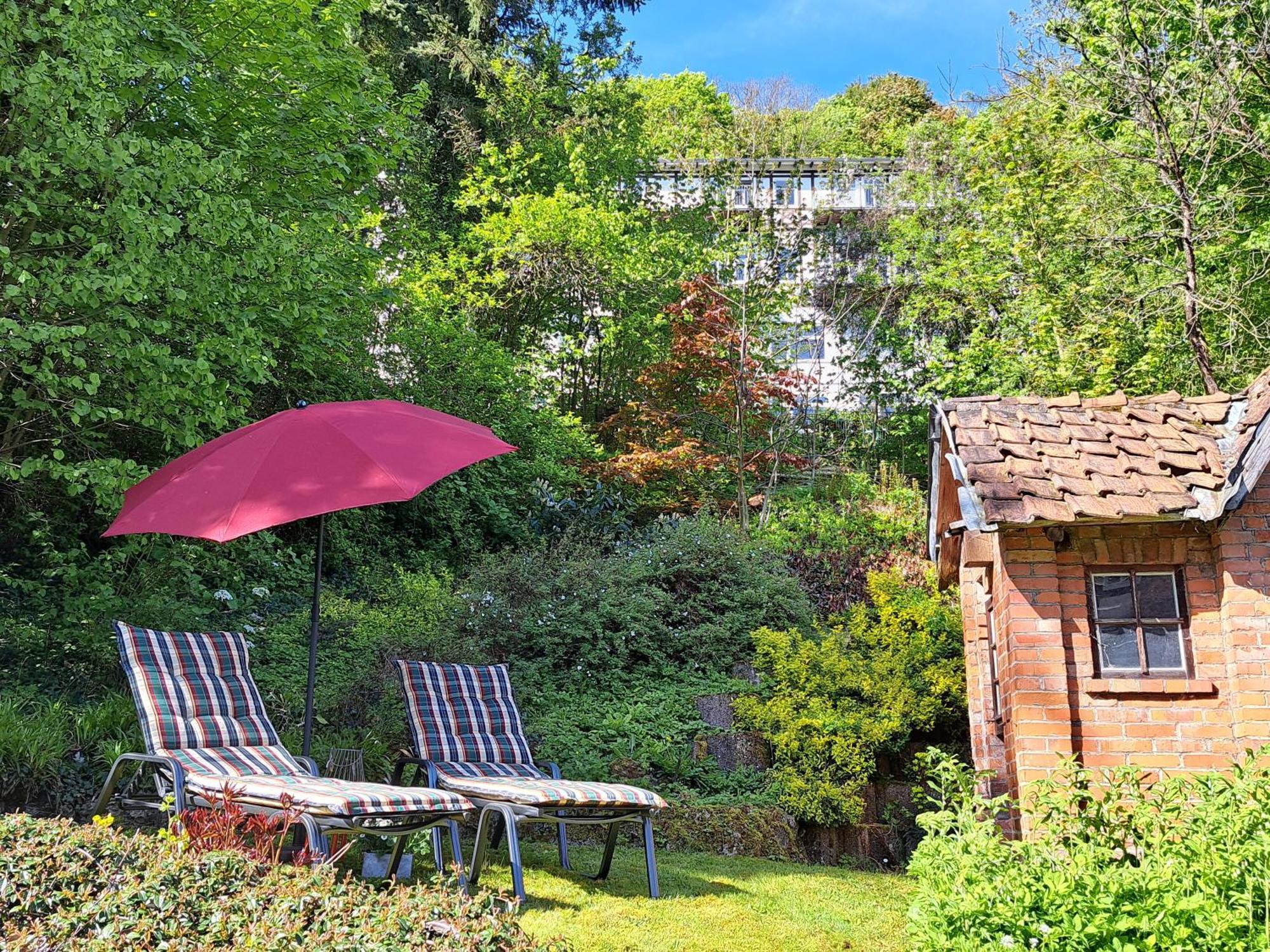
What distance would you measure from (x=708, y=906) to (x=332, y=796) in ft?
6.85

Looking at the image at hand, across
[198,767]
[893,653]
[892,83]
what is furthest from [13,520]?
[892,83]

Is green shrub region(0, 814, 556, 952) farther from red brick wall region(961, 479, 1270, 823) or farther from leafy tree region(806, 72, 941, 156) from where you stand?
leafy tree region(806, 72, 941, 156)

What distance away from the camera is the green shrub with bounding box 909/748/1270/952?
312cm

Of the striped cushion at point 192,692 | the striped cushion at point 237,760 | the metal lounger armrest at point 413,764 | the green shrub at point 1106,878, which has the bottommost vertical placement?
the green shrub at point 1106,878

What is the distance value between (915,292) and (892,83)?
15.9 meters

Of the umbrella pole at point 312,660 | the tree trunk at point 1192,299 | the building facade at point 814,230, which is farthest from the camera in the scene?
the building facade at point 814,230

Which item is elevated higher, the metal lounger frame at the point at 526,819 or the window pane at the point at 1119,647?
the window pane at the point at 1119,647

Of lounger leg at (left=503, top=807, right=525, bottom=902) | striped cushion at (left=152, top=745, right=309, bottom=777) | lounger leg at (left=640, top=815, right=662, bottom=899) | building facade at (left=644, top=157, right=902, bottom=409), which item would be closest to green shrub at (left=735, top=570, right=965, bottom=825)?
lounger leg at (left=640, top=815, right=662, bottom=899)

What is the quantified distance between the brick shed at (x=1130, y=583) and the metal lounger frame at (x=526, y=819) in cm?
231

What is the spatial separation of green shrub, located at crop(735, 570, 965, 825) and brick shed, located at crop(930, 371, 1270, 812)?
1.92 m

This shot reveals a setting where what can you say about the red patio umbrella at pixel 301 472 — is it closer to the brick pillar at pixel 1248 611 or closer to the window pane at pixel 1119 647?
the window pane at pixel 1119 647

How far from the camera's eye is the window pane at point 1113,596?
6617mm

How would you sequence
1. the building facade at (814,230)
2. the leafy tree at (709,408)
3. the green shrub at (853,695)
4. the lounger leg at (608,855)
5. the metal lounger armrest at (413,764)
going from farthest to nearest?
the building facade at (814,230) → the leafy tree at (709,408) → the green shrub at (853,695) → the metal lounger armrest at (413,764) → the lounger leg at (608,855)

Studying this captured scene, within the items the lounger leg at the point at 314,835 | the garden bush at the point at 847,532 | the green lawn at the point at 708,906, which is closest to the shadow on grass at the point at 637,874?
the green lawn at the point at 708,906
